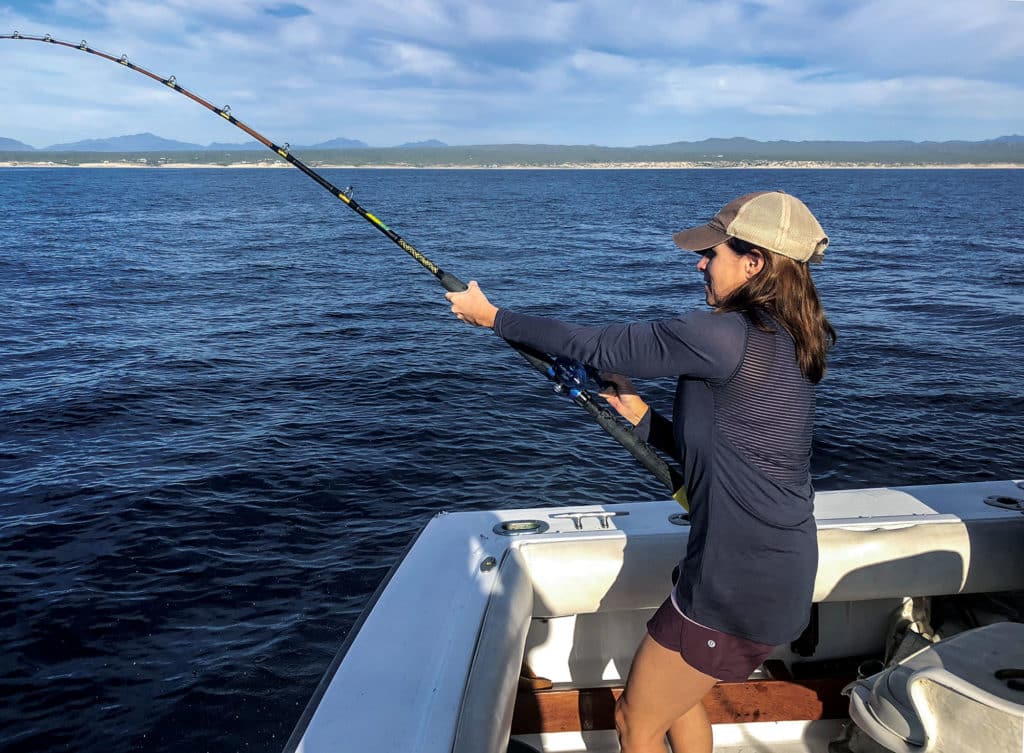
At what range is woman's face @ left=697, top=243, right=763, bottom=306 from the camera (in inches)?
80.9

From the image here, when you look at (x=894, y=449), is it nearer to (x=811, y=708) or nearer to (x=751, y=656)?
(x=811, y=708)

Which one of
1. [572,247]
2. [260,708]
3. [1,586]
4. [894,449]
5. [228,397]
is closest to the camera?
[260,708]

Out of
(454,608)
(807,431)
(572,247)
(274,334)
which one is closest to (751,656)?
(807,431)

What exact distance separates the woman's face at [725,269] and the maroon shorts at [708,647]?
896 millimetres

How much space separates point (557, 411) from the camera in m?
12.0

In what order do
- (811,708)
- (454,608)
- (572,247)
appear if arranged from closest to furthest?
(454,608) < (811,708) < (572,247)

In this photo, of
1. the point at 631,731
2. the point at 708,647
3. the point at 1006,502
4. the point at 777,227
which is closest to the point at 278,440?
the point at 1006,502

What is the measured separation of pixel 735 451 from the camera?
200 cm

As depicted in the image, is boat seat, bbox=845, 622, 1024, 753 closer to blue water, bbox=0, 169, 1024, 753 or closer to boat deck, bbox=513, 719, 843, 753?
boat deck, bbox=513, 719, 843, 753

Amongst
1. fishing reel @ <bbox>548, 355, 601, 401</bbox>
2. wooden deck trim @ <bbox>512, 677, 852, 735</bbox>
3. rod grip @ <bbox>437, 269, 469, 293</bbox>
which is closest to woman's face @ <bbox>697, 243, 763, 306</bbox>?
fishing reel @ <bbox>548, 355, 601, 401</bbox>

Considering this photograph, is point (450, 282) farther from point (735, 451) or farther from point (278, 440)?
point (278, 440)

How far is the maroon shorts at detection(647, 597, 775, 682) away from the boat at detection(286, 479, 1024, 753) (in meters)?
0.58

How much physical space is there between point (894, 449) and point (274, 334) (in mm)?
11926

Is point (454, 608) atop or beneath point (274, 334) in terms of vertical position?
atop
